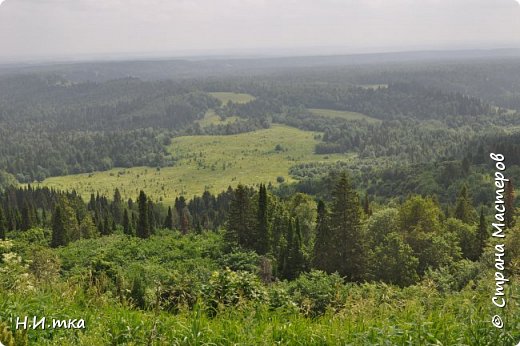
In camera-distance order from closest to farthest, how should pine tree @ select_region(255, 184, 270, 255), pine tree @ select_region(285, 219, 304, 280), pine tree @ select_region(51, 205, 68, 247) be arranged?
pine tree @ select_region(255, 184, 270, 255) → pine tree @ select_region(285, 219, 304, 280) → pine tree @ select_region(51, 205, 68, 247)

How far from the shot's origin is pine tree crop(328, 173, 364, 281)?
38.2 metres

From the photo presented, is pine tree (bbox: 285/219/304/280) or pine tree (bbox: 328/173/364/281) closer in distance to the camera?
pine tree (bbox: 328/173/364/281)

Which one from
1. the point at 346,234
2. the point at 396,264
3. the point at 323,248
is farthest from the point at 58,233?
the point at 396,264

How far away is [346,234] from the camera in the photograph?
39156 mm

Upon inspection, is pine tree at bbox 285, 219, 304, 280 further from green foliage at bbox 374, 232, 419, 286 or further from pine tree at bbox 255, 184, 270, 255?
green foliage at bbox 374, 232, 419, 286

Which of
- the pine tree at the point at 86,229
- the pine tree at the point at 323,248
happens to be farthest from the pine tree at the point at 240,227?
the pine tree at the point at 86,229

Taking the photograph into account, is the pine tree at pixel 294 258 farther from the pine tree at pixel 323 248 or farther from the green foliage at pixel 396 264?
the green foliage at pixel 396 264

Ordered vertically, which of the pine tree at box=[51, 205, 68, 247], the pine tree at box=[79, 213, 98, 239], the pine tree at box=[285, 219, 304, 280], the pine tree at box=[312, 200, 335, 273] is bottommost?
the pine tree at box=[79, 213, 98, 239]

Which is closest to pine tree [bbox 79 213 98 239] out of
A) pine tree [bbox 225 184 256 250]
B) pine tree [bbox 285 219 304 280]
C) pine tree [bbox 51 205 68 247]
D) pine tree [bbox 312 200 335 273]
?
pine tree [bbox 51 205 68 247]

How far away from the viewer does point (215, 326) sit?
752cm

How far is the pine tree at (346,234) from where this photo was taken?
125ft

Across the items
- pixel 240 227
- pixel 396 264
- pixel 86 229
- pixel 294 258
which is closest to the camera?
pixel 396 264

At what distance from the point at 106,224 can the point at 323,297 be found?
70.7 metres

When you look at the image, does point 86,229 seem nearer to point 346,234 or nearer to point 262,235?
point 262,235
